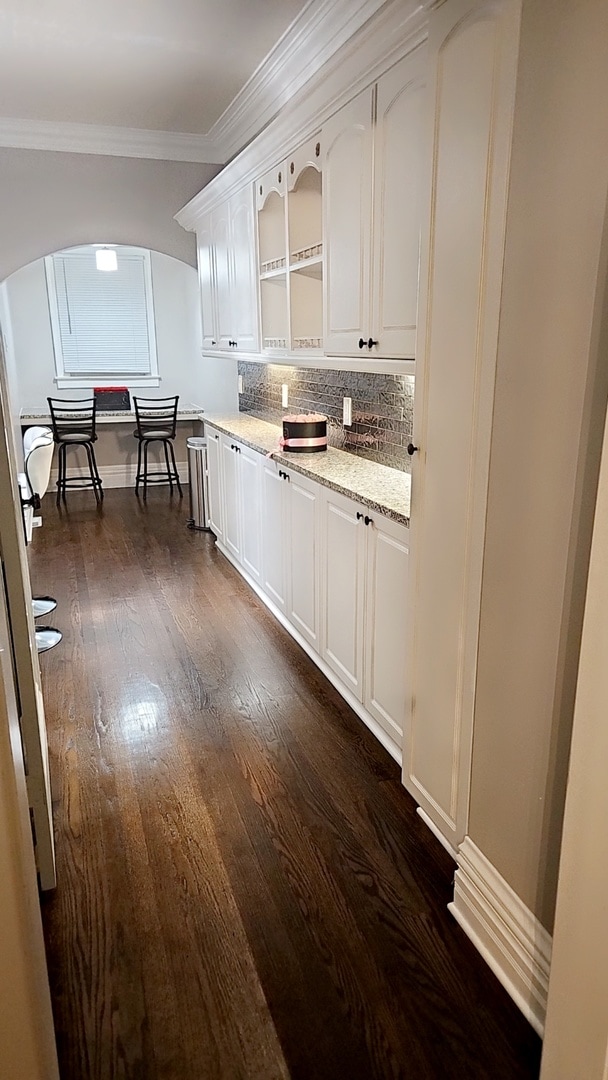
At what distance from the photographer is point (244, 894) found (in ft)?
6.39

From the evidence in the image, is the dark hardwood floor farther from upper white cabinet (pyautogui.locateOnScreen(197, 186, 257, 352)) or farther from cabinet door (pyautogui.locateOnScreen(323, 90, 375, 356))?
upper white cabinet (pyautogui.locateOnScreen(197, 186, 257, 352))

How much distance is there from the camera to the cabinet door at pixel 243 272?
389 centimetres

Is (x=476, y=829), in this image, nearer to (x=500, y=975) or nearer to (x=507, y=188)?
(x=500, y=975)

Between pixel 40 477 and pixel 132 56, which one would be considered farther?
pixel 40 477

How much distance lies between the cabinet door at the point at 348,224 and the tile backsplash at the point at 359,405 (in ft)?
1.03

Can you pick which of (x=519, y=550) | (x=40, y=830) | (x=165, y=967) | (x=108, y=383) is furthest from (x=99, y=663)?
(x=108, y=383)

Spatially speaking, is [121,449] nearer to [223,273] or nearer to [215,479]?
[215,479]

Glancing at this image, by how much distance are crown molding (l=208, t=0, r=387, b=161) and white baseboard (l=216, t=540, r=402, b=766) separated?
236 cm

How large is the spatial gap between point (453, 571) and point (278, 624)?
6.79ft

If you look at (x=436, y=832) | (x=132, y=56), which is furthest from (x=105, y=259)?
(x=436, y=832)

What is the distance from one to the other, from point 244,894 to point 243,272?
10.9ft

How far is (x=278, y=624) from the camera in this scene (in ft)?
12.5

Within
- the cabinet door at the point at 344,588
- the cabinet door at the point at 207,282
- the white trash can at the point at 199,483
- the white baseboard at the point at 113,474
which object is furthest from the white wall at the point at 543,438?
the white baseboard at the point at 113,474

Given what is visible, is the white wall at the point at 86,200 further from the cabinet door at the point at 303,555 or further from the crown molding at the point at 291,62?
the cabinet door at the point at 303,555
